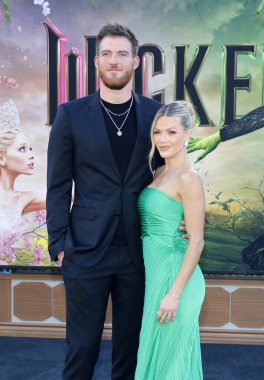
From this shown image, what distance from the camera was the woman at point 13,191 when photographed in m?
3.31

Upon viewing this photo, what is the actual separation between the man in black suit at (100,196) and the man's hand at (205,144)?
1236mm

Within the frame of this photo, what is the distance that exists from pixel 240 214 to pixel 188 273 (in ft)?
4.90

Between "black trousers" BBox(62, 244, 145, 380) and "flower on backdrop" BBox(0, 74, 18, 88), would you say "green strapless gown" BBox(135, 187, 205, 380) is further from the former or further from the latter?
"flower on backdrop" BBox(0, 74, 18, 88)

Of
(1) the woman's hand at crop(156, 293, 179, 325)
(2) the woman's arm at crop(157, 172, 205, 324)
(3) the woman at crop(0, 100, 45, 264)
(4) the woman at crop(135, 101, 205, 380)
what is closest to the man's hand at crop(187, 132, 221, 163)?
(3) the woman at crop(0, 100, 45, 264)

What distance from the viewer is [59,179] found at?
1981mm

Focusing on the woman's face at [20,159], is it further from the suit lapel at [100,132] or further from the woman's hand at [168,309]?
the woman's hand at [168,309]

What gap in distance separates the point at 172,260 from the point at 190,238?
0.12 m

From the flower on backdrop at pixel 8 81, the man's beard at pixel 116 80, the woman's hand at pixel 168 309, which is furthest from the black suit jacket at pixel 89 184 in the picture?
the flower on backdrop at pixel 8 81

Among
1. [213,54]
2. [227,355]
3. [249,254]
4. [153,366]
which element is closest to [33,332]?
[227,355]

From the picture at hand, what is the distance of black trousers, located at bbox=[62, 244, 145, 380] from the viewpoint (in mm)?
1952

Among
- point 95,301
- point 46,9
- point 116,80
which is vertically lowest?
point 95,301

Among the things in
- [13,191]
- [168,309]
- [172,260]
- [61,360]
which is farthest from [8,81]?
[168,309]

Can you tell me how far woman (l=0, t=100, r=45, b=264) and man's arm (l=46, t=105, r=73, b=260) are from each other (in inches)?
52.6

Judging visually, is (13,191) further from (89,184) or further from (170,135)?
(170,135)
